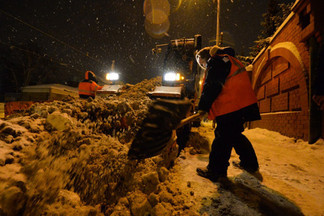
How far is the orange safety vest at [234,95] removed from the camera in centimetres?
189

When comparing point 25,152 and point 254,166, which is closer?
point 25,152

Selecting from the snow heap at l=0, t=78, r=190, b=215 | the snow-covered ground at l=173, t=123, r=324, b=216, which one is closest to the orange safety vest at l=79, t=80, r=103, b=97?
the snow heap at l=0, t=78, r=190, b=215

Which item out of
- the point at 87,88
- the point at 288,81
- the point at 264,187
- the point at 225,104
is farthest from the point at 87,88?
the point at 288,81

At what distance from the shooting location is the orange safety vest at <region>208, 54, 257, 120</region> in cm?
189

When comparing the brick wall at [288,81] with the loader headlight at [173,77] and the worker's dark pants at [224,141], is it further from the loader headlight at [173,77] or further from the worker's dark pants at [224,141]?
the loader headlight at [173,77]

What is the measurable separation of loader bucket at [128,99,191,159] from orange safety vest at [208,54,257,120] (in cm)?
65

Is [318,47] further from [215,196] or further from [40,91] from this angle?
[40,91]

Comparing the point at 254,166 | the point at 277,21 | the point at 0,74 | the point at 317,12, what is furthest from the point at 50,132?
the point at 0,74

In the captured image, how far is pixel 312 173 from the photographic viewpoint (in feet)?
7.58

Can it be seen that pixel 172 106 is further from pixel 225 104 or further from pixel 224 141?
pixel 224 141

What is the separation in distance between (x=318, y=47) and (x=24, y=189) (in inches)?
237

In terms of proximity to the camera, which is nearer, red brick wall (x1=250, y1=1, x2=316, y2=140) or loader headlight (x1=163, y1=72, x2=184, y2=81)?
red brick wall (x1=250, y1=1, x2=316, y2=140)

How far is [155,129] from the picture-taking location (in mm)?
1587

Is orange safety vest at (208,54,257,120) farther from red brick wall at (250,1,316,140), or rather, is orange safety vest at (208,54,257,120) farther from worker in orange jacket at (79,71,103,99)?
worker in orange jacket at (79,71,103,99)
